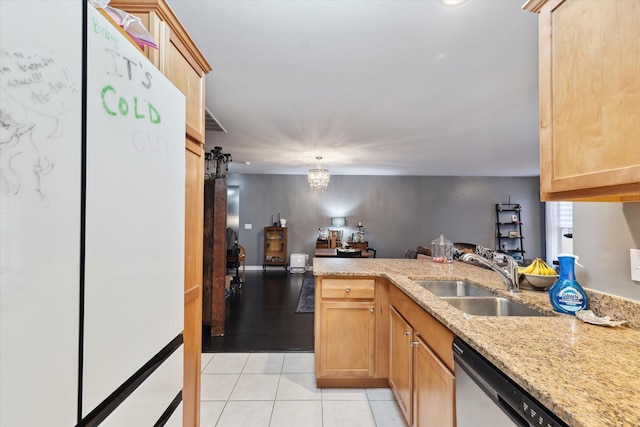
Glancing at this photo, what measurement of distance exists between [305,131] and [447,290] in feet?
8.87

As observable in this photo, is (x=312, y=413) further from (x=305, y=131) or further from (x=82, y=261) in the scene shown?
(x=305, y=131)

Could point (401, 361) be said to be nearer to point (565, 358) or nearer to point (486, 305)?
point (486, 305)

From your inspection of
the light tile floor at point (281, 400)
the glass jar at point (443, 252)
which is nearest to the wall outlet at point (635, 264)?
the light tile floor at point (281, 400)

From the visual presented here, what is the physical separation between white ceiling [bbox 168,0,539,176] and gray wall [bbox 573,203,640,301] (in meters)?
1.24

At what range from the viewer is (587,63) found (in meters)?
0.97

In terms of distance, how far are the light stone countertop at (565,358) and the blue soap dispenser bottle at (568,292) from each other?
0.14 ft

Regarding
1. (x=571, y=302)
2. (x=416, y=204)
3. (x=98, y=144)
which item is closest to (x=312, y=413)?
(x=571, y=302)

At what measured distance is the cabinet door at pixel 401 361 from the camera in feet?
5.60

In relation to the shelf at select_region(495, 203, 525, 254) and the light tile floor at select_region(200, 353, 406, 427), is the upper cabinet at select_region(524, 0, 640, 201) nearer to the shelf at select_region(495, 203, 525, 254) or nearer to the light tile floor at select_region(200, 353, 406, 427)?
the light tile floor at select_region(200, 353, 406, 427)

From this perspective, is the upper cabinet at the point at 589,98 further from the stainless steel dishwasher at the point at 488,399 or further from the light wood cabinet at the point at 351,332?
the light wood cabinet at the point at 351,332

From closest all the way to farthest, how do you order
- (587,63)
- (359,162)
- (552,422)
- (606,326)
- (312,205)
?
(552,422)
(587,63)
(606,326)
(359,162)
(312,205)

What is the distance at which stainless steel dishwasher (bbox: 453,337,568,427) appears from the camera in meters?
0.75

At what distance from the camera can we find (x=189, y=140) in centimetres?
134

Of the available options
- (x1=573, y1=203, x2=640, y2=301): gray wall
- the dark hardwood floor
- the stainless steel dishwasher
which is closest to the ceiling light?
(x1=573, y1=203, x2=640, y2=301): gray wall
